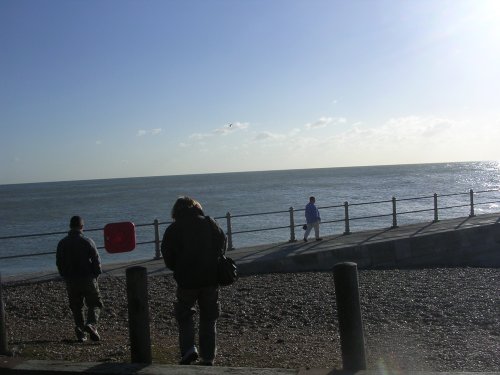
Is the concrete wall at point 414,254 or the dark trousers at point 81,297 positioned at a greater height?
the dark trousers at point 81,297

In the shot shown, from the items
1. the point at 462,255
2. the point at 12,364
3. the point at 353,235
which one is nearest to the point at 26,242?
the point at 353,235

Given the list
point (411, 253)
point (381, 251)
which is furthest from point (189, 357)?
point (411, 253)

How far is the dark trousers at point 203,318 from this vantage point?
5527 mm

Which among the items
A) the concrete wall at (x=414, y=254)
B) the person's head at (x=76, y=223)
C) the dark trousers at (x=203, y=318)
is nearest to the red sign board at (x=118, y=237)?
the person's head at (x=76, y=223)

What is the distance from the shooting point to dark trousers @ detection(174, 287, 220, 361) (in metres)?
5.53

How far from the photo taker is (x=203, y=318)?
560cm

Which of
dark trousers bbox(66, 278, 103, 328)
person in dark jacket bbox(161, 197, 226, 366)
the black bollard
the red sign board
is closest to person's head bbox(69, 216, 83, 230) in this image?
dark trousers bbox(66, 278, 103, 328)

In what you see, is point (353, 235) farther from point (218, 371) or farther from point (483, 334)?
point (218, 371)

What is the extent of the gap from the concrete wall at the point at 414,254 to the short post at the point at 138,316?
8.32 meters

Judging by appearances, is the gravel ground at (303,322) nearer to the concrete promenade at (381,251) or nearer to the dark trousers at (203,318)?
the dark trousers at (203,318)

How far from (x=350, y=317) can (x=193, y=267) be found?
1488 mm

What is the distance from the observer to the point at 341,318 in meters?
4.68

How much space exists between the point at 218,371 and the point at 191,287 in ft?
3.16

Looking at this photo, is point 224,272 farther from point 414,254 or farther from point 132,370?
point 414,254
